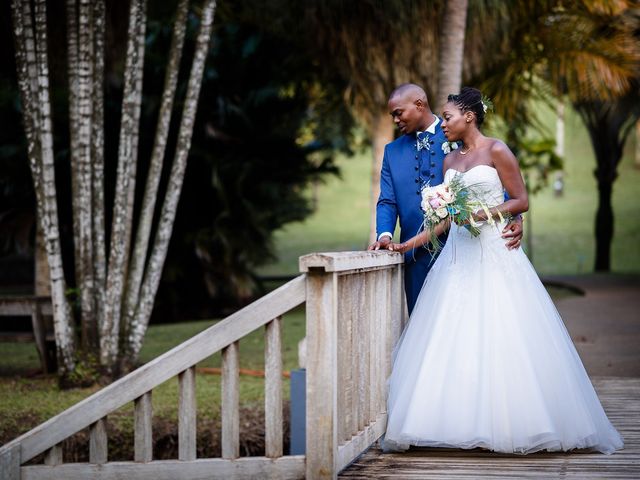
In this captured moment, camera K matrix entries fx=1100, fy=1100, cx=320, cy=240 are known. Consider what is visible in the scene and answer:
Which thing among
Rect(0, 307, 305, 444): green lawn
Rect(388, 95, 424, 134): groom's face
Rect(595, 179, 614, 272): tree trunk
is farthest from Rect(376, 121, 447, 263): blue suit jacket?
Rect(595, 179, 614, 272): tree trunk

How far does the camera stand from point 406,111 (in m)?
6.41

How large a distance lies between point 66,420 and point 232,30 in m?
14.3

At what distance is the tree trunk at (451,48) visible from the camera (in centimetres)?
1282

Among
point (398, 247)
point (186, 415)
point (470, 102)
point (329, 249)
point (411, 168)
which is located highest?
point (470, 102)

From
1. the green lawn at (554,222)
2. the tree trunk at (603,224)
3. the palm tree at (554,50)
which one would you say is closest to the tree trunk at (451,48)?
the palm tree at (554,50)

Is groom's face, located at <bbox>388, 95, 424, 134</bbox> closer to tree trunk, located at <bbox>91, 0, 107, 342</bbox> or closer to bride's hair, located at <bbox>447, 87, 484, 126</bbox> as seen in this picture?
bride's hair, located at <bbox>447, 87, 484, 126</bbox>

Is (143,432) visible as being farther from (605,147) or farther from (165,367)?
(605,147)

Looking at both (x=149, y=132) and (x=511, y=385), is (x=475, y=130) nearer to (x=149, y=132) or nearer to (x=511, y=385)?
(x=511, y=385)

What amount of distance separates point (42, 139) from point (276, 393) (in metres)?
5.48

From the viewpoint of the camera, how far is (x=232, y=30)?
19.3 metres

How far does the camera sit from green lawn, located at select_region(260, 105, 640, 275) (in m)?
39.2

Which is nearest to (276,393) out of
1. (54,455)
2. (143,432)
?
(143,432)

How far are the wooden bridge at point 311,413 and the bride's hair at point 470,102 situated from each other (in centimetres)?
92

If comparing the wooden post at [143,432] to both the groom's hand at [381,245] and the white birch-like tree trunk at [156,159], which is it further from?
the white birch-like tree trunk at [156,159]
